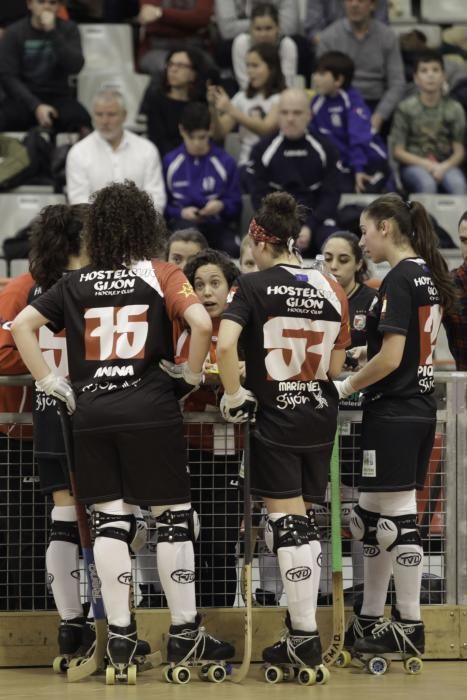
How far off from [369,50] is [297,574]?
26.0ft

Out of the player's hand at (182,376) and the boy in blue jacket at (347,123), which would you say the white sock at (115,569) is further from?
the boy in blue jacket at (347,123)

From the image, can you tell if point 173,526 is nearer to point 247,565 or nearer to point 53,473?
point 247,565

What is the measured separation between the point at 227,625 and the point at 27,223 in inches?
222

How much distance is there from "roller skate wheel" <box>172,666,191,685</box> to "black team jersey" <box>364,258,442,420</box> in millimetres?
1353

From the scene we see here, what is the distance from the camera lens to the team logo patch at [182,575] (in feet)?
19.3

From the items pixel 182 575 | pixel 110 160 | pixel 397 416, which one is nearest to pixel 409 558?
pixel 397 416

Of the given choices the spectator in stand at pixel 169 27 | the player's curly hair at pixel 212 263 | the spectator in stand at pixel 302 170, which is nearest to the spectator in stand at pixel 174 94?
the spectator in stand at pixel 302 170

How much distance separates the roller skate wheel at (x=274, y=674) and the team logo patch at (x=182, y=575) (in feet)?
1.66

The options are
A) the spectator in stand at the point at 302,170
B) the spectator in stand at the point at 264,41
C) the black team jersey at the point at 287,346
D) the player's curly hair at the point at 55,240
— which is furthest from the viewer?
the spectator in stand at the point at 264,41

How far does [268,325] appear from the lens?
5930 mm

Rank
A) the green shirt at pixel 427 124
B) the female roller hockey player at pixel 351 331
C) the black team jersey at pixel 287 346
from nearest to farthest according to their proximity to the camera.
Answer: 1. the black team jersey at pixel 287 346
2. the female roller hockey player at pixel 351 331
3. the green shirt at pixel 427 124

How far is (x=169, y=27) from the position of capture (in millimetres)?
13125

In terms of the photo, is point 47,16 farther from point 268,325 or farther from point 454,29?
point 268,325

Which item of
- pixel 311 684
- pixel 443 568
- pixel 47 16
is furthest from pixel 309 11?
pixel 311 684
